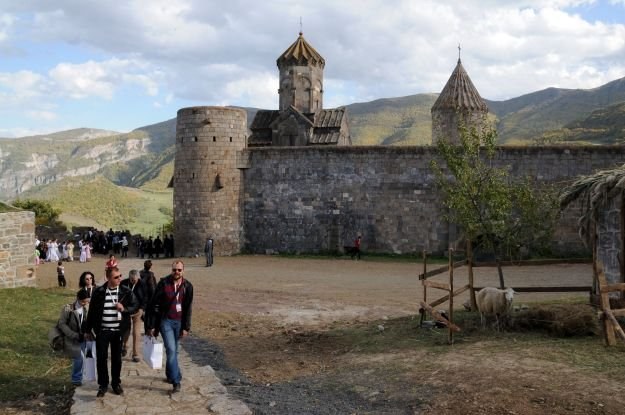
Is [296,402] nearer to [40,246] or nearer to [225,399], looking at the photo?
[225,399]

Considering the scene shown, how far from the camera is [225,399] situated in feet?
23.8

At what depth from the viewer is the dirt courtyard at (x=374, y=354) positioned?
22.8 feet

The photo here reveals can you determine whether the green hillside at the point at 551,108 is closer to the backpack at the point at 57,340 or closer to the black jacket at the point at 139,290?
the black jacket at the point at 139,290

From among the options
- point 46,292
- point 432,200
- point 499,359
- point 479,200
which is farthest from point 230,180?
point 499,359

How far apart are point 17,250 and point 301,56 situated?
23.1 m

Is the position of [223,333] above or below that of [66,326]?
below

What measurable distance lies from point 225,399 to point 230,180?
20.5 meters

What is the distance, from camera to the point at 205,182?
26.9 metres

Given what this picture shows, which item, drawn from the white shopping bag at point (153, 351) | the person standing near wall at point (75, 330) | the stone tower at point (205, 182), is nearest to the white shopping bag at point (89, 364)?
the person standing near wall at point (75, 330)

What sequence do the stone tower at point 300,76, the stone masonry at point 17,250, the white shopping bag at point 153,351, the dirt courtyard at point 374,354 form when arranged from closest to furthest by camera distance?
the dirt courtyard at point 374,354, the white shopping bag at point 153,351, the stone masonry at point 17,250, the stone tower at point 300,76

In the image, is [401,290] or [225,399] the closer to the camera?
[225,399]

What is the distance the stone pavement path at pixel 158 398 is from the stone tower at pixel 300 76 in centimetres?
2899

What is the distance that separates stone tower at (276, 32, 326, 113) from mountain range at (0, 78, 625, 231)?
33.5 m

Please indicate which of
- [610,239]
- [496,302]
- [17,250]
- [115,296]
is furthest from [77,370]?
[17,250]
